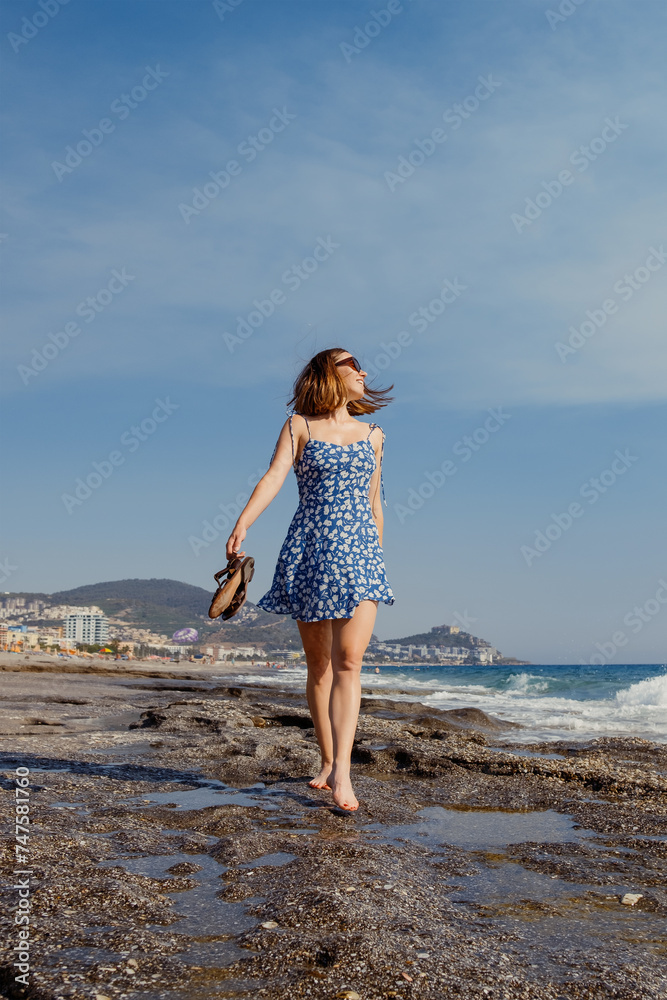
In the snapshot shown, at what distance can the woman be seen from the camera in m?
3.51

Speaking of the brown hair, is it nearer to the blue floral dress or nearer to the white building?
the blue floral dress

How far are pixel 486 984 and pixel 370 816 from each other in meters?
1.80

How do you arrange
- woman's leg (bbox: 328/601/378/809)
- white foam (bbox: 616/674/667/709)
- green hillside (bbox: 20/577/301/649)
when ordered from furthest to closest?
1. green hillside (bbox: 20/577/301/649)
2. white foam (bbox: 616/674/667/709)
3. woman's leg (bbox: 328/601/378/809)

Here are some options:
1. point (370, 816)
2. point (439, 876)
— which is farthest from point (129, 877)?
point (370, 816)

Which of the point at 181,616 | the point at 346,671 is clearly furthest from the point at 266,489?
the point at 181,616

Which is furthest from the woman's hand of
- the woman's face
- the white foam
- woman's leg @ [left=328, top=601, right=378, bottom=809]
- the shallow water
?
the white foam

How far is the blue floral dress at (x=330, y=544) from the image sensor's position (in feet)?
11.6

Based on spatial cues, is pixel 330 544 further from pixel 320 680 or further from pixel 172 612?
pixel 172 612

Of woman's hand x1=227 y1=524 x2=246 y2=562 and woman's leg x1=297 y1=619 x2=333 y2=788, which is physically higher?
woman's hand x1=227 y1=524 x2=246 y2=562

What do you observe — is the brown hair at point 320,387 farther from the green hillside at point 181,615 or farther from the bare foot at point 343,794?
the green hillside at point 181,615

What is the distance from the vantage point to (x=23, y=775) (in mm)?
3791

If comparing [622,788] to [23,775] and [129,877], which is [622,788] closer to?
[129,877]

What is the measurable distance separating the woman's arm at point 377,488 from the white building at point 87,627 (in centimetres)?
12903

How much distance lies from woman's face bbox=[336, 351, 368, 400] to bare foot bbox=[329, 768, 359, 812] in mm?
1987
